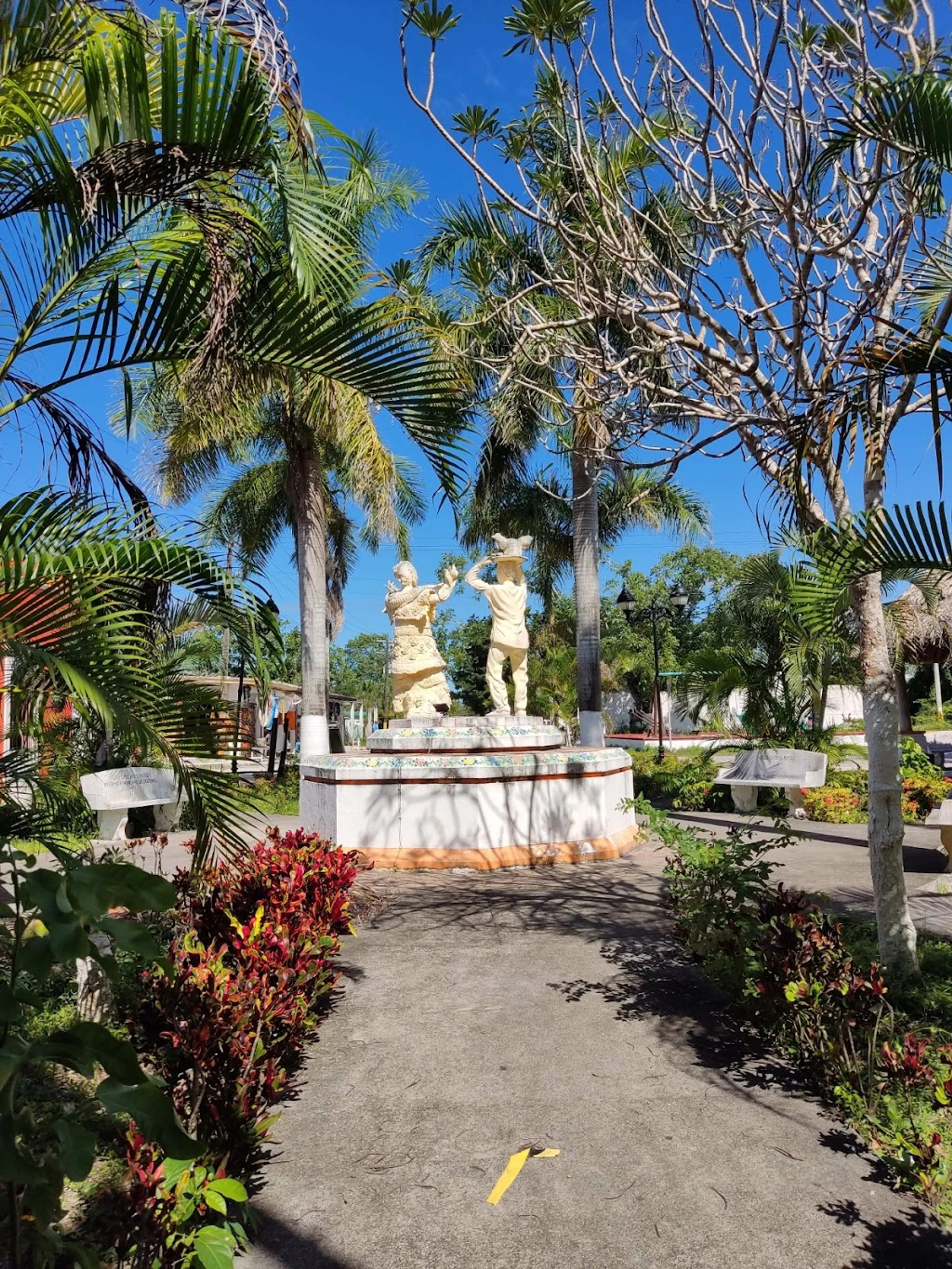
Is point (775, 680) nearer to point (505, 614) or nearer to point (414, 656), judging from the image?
point (505, 614)

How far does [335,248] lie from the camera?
10.7 feet

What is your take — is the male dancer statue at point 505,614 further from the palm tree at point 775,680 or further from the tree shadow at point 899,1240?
the tree shadow at point 899,1240

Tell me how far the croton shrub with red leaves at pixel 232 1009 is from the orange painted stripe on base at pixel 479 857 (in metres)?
4.08

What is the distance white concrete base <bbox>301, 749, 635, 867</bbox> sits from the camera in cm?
916

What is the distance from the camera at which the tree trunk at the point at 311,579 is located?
49.9 feet

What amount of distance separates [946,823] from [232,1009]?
646 cm

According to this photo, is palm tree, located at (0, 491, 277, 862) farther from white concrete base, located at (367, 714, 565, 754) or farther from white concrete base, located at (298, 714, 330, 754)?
white concrete base, located at (298, 714, 330, 754)

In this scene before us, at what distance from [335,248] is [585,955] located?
14.5ft

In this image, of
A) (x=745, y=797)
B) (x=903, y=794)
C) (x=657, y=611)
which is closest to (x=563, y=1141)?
(x=903, y=794)

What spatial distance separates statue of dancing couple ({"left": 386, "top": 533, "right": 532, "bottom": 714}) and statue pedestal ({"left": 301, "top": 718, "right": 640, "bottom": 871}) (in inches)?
91.0

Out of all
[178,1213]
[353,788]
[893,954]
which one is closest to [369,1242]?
[178,1213]

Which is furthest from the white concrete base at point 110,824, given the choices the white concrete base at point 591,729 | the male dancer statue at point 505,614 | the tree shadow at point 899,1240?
the tree shadow at point 899,1240

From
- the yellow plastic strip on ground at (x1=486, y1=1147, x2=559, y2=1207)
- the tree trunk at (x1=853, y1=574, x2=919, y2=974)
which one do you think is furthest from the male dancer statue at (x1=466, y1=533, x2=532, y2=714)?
the yellow plastic strip on ground at (x1=486, y1=1147, x2=559, y2=1207)

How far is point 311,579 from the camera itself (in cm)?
1523
